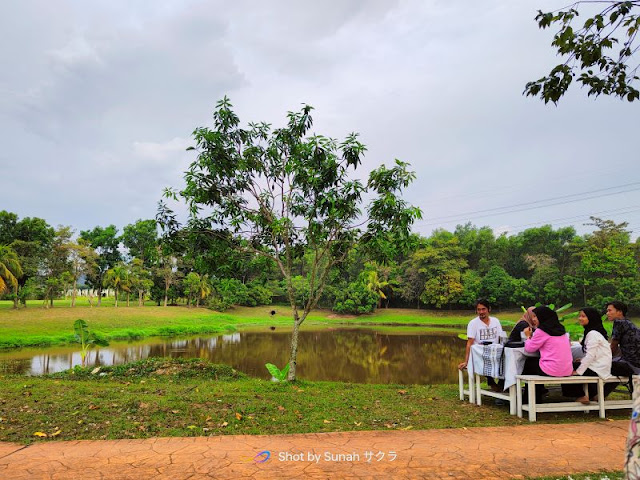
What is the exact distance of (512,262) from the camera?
1821 inches

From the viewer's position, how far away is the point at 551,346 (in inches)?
235

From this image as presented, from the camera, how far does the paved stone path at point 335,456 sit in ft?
12.8

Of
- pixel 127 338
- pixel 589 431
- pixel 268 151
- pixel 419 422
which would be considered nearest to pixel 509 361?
pixel 589 431

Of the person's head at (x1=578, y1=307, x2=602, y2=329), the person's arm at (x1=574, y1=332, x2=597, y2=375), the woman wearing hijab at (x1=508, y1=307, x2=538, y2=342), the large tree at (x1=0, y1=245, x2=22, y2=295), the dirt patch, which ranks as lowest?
the dirt patch

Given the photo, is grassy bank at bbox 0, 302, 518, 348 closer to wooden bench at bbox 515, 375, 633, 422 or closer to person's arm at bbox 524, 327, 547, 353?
wooden bench at bbox 515, 375, 633, 422

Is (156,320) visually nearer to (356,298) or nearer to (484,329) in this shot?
(356,298)

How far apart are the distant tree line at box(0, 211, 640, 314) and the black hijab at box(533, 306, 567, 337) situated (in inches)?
881

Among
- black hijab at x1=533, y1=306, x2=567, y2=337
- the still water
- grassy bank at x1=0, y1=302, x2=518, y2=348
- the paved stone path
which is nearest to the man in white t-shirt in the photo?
black hijab at x1=533, y1=306, x2=567, y2=337

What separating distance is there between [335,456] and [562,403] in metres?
3.76

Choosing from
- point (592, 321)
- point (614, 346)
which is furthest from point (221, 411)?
point (614, 346)

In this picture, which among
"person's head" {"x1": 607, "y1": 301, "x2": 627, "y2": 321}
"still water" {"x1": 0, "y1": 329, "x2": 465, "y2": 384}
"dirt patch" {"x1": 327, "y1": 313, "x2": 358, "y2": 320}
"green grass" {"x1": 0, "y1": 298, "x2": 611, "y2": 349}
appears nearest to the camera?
"person's head" {"x1": 607, "y1": 301, "x2": 627, "y2": 321}

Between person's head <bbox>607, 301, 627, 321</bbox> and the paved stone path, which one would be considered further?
person's head <bbox>607, 301, 627, 321</bbox>

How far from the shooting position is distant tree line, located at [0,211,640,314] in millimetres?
33750

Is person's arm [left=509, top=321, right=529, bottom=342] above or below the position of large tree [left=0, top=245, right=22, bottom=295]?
below
